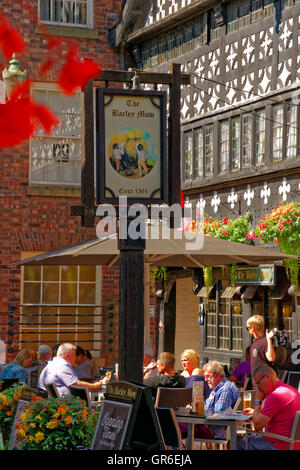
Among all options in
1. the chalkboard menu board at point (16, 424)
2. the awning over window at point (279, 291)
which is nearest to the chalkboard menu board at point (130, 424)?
the chalkboard menu board at point (16, 424)

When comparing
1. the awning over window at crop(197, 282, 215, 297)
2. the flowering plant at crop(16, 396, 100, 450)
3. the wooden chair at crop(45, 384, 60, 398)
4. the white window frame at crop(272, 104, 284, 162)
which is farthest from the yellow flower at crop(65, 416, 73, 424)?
the awning over window at crop(197, 282, 215, 297)

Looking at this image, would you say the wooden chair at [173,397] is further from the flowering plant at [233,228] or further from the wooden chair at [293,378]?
the flowering plant at [233,228]

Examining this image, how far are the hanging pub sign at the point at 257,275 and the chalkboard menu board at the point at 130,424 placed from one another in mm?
12775

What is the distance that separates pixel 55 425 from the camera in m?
6.26

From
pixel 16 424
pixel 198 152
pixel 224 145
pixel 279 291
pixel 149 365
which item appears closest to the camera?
pixel 16 424

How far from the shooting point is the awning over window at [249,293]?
1972 centimetres

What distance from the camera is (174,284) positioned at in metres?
24.0

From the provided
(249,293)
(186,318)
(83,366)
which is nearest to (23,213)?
(249,293)

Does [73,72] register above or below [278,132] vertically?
below

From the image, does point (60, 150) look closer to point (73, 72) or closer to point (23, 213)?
point (23, 213)

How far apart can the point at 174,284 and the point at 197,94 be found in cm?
501

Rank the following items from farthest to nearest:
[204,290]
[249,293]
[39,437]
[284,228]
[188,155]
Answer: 1. [204,290]
2. [188,155]
3. [249,293]
4. [284,228]
5. [39,437]

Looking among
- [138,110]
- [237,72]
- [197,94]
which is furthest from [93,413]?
[197,94]

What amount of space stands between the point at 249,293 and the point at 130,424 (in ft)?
45.6
